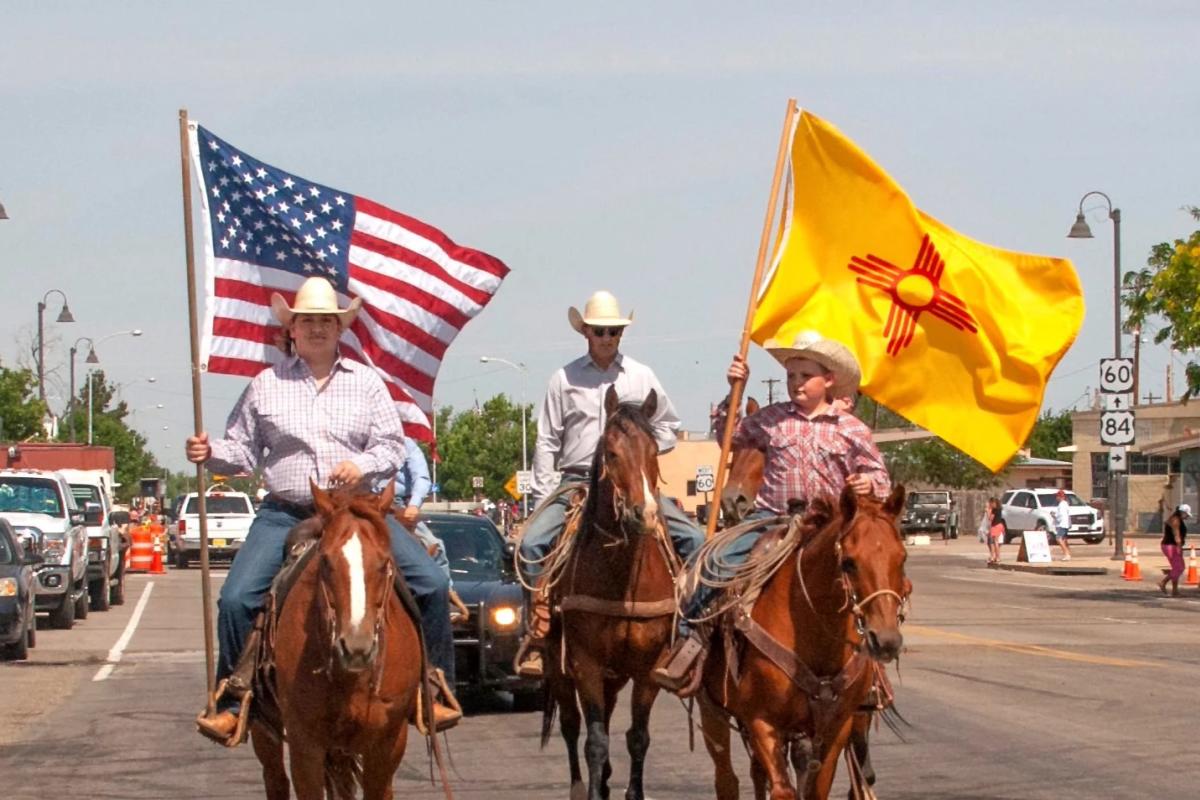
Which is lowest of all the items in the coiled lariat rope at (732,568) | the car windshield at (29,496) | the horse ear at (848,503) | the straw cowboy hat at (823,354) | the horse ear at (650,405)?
the car windshield at (29,496)

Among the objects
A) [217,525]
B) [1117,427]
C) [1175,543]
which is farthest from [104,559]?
[1117,427]

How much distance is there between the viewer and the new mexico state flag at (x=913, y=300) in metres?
12.4

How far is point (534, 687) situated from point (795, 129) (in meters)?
6.03

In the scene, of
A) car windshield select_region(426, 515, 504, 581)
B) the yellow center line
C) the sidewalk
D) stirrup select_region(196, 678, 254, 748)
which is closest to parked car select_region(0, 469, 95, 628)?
car windshield select_region(426, 515, 504, 581)

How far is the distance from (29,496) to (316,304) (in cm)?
2189

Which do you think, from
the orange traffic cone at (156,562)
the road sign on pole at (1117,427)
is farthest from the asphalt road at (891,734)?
the orange traffic cone at (156,562)

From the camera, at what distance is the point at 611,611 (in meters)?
10.4

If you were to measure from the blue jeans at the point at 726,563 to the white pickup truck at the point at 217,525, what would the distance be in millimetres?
39953

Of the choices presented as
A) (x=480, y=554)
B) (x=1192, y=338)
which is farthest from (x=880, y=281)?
(x=1192, y=338)

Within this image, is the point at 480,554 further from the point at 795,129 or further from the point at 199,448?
the point at 199,448

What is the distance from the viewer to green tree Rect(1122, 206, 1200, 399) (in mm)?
32750

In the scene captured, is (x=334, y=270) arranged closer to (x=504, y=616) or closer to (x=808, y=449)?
(x=808, y=449)

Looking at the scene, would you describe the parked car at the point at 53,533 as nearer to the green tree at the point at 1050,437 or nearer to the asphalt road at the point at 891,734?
the asphalt road at the point at 891,734

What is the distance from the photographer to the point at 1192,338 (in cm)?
3288
